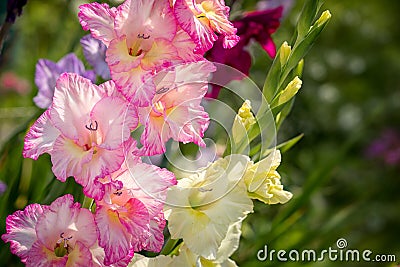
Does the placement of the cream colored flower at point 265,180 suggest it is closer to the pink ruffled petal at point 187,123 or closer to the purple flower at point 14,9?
the pink ruffled petal at point 187,123

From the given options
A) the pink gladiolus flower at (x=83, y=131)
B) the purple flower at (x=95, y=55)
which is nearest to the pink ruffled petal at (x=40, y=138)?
the pink gladiolus flower at (x=83, y=131)

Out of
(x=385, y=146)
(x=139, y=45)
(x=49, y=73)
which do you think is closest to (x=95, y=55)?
(x=49, y=73)

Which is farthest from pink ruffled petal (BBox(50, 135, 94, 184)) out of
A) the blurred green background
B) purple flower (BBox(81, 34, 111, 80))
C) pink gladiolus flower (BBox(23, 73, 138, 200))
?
the blurred green background

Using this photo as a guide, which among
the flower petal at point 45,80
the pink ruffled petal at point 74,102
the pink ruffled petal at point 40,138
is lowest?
the flower petal at point 45,80

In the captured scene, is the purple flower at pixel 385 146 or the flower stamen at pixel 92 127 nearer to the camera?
the flower stamen at pixel 92 127

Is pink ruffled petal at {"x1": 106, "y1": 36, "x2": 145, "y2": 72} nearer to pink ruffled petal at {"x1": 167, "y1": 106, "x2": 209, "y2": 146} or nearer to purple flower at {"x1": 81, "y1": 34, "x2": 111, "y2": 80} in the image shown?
pink ruffled petal at {"x1": 167, "y1": 106, "x2": 209, "y2": 146}

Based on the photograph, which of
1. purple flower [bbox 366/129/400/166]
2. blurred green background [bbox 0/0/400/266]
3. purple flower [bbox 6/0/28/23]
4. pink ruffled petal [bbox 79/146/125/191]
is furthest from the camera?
A: purple flower [bbox 366/129/400/166]

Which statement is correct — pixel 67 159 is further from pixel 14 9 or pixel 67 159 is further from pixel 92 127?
pixel 14 9
